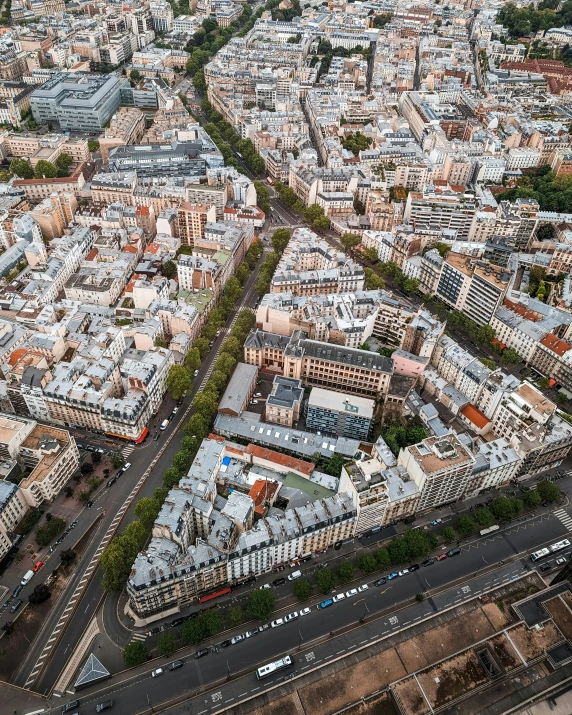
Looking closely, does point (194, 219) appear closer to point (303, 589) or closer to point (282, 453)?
point (282, 453)

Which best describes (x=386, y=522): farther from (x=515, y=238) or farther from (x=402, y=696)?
(x=515, y=238)

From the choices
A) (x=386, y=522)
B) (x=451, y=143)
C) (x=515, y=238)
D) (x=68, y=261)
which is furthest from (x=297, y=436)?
(x=451, y=143)

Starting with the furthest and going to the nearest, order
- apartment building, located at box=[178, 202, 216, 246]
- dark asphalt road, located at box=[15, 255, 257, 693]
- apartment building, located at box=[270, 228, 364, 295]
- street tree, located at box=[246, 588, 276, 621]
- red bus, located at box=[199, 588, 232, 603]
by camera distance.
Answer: apartment building, located at box=[178, 202, 216, 246] < apartment building, located at box=[270, 228, 364, 295] < red bus, located at box=[199, 588, 232, 603] < street tree, located at box=[246, 588, 276, 621] < dark asphalt road, located at box=[15, 255, 257, 693]

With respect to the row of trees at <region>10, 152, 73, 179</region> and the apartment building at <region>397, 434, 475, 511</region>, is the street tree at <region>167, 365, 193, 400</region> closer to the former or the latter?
the apartment building at <region>397, 434, 475, 511</region>

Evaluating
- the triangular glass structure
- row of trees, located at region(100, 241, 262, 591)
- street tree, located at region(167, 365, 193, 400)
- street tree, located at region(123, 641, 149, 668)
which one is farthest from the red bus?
street tree, located at region(167, 365, 193, 400)

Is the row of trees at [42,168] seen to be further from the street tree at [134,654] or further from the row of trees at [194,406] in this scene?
the street tree at [134,654]

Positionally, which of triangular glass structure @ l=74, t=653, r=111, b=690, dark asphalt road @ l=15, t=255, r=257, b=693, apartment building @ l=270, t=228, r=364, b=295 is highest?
apartment building @ l=270, t=228, r=364, b=295

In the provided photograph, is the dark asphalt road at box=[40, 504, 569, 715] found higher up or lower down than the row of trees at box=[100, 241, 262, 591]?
lower down
